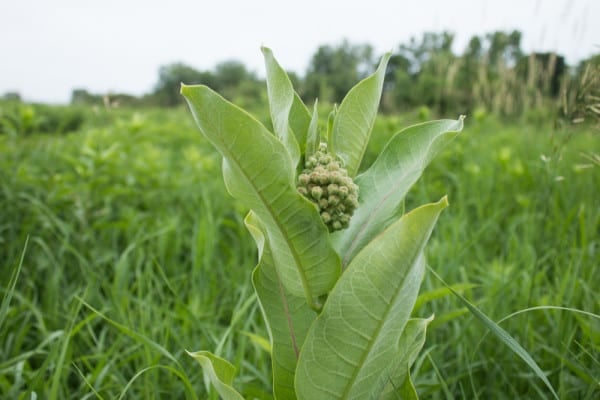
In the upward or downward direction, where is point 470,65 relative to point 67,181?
upward

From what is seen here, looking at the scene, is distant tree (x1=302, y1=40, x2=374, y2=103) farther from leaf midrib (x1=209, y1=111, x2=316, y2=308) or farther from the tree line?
leaf midrib (x1=209, y1=111, x2=316, y2=308)

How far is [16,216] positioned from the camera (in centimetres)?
277

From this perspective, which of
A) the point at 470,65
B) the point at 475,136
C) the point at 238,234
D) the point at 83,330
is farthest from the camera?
the point at 470,65

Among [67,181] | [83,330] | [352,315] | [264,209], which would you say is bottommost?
[83,330]

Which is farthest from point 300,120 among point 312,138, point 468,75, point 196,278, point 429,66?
point 468,75

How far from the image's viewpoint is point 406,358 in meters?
1.01

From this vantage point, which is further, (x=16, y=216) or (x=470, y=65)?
(x=470, y=65)

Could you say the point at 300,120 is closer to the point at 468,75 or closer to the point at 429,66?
the point at 429,66

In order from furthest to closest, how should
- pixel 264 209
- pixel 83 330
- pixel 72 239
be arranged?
pixel 72 239 → pixel 83 330 → pixel 264 209

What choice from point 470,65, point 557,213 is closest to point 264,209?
point 557,213

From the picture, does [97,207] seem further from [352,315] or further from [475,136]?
[475,136]

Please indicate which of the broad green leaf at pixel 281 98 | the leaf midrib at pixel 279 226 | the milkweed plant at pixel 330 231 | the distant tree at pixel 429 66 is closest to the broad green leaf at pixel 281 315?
the milkweed plant at pixel 330 231

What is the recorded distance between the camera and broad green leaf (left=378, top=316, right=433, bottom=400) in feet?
3.29

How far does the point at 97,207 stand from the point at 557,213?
8.47ft
